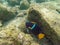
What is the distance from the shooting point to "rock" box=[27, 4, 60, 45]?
4.07 meters

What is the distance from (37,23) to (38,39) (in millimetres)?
514

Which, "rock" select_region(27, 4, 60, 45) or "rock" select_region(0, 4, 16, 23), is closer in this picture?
"rock" select_region(27, 4, 60, 45)

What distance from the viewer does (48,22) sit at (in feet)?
13.6

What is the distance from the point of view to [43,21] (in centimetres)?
423

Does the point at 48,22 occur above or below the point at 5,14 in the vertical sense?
above

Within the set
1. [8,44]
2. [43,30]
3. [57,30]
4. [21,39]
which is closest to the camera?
[8,44]

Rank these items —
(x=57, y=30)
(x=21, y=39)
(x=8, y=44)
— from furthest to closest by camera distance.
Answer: (x=57, y=30) → (x=21, y=39) → (x=8, y=44)

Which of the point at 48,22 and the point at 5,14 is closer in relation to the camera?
the point at 48,22

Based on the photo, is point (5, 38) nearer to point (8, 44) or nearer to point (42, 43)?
point (8, 44)

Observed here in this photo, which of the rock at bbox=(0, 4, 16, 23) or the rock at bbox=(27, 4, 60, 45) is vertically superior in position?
the rock at bbox=(27, 4, 60, 45)

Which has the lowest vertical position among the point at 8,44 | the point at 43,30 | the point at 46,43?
the point at 46,43

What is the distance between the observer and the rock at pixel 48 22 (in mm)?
4070

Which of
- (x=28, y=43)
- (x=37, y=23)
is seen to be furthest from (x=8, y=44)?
(x=37, y=23)

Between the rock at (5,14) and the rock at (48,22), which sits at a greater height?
the rock at (48,22)
